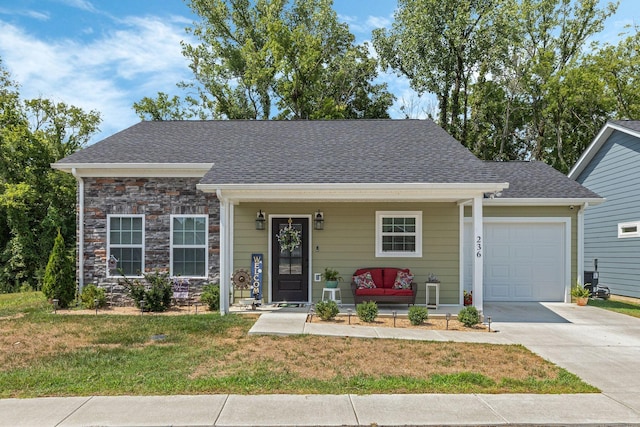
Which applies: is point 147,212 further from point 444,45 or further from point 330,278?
point 444,45

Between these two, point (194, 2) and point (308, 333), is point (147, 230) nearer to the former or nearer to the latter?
point (308, 333)

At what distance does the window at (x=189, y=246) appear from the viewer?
1084cm

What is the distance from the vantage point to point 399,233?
10789 mm

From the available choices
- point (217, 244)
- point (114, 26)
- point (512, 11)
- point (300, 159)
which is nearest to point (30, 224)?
point (114, 26)

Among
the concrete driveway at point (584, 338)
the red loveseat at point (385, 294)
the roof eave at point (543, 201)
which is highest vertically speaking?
the roof eave at point (543, 201)

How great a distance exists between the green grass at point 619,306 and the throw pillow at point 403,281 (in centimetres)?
493

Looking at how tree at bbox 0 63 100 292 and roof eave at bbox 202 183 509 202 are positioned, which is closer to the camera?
roof eave at bbox 202 183 509 202

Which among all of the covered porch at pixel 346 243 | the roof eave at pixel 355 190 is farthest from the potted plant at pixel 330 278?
the roof eave at pixel 355 190

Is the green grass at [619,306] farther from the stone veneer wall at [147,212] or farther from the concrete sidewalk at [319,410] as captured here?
the stone veneer wall at [147,212]

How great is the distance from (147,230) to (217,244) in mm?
1644

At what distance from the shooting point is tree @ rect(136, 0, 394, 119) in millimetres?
22859

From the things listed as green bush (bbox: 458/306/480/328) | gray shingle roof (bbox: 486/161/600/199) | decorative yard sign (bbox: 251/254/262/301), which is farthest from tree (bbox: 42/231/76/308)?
gray shingle roof (bbox: 486/161/600/199)

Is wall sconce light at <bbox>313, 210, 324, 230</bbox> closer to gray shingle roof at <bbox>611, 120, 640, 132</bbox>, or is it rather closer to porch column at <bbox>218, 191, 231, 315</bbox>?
porch column at <bbox>218, 191, 231, 315</bbox>

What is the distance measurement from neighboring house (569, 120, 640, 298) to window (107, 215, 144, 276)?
13431mm
